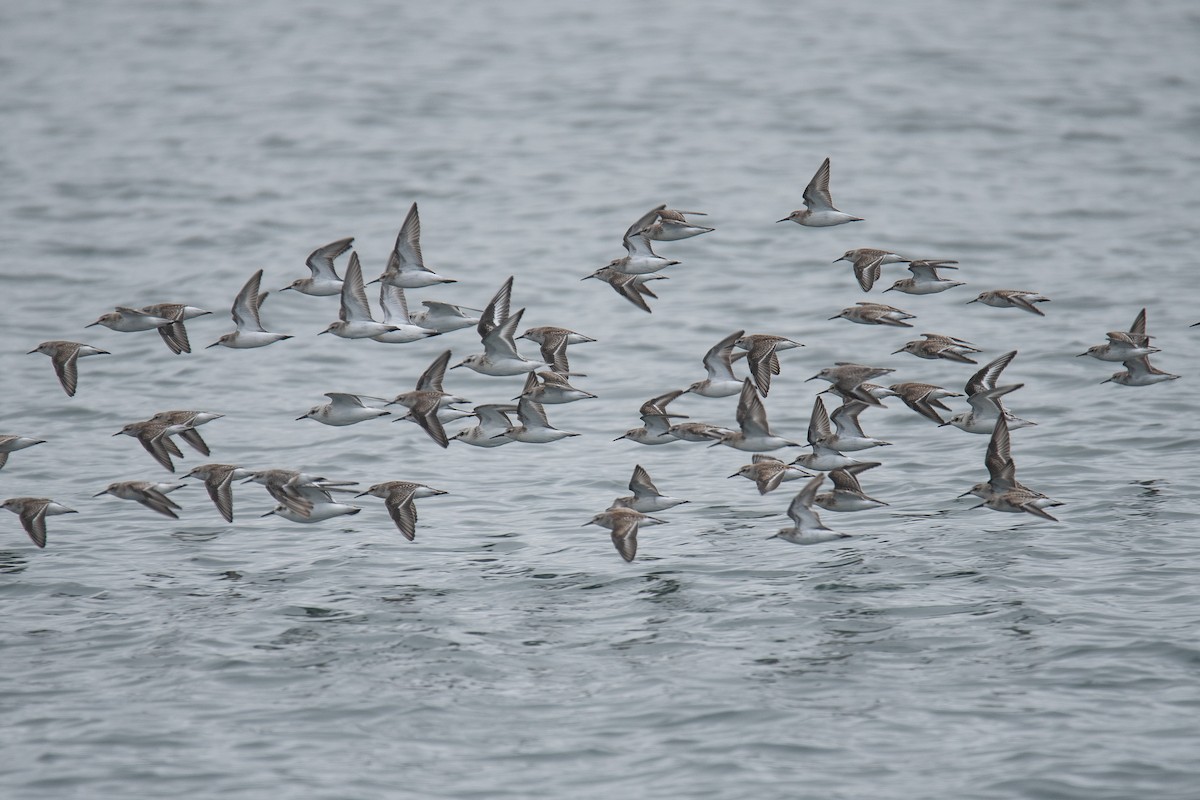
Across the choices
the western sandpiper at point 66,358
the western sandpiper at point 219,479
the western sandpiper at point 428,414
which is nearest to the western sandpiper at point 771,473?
the western sandpiper at point 428,414

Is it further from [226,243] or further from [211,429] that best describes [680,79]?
[211,429]

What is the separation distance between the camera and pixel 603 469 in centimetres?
2250

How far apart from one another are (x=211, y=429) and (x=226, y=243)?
12725 mm

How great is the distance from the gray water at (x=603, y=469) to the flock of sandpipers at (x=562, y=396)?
0.89 metres

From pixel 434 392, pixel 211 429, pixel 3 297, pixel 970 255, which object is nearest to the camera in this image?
pixel 434 392

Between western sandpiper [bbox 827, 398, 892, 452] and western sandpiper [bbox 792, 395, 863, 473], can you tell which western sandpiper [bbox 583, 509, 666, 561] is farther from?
western sandpiper [bbox 827, 398, 892, 452]

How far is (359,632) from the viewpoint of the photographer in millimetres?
16703

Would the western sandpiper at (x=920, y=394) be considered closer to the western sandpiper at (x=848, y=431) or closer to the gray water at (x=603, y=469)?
the western sandpiper at (x=848, y=431)

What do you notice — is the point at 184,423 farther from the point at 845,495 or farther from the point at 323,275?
the point at 845,495

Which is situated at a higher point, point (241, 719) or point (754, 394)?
point (754, 394)

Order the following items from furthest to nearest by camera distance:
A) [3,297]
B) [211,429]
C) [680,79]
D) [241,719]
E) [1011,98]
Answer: [680,79], [1011,98], [3,297], [211,429], [241,719]

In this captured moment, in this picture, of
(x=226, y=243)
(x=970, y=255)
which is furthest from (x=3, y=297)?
(x=970, y=255)

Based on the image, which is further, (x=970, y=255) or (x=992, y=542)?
(x=970, y=255)

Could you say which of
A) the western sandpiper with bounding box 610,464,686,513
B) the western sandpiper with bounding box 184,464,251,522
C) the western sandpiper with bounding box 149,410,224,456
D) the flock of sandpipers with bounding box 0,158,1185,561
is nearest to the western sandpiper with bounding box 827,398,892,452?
the flock of sandpipers with bounding box 0,158,1185,561
